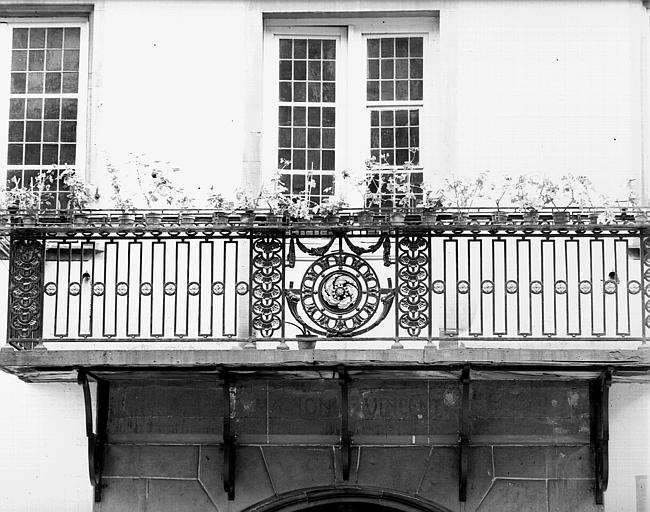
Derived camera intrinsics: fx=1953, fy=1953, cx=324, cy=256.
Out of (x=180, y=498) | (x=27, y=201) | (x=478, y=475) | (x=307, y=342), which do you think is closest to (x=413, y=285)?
(x=307, y=342)

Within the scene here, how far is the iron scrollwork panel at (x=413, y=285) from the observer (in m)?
15.0

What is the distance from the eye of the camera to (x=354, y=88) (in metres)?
16.8

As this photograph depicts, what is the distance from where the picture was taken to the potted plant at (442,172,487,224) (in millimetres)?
15008

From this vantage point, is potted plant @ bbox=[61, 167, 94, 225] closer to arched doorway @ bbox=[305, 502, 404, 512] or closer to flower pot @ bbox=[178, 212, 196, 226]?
flower pot @ bbox=[178, 212, 196, 226]

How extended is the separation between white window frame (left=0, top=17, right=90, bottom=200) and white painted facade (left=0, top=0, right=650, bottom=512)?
104 mm

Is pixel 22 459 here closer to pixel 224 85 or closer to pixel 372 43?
pixel 224 85

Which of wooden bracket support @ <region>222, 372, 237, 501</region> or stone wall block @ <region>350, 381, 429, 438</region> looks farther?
stone wall block @ <region>350, 381, 429, 438</region>

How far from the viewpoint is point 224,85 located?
54.4 ft

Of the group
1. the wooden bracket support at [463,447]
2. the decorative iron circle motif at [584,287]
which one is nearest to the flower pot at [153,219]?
the wooden bracket support at [463,447]

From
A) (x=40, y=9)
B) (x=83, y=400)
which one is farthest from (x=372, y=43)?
(x=83, y=400)

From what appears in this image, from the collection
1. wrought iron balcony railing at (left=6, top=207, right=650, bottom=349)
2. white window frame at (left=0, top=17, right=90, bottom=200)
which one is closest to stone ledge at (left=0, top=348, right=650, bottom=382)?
wrought iron balcony railing at (left=6, top=207, right=650, bottom=349)

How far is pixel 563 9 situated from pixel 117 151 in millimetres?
3971

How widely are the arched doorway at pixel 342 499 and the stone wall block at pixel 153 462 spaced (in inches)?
24.0

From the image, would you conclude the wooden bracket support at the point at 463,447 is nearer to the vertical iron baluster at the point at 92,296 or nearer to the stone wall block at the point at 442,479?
the stone wall block at the point at 442,479
